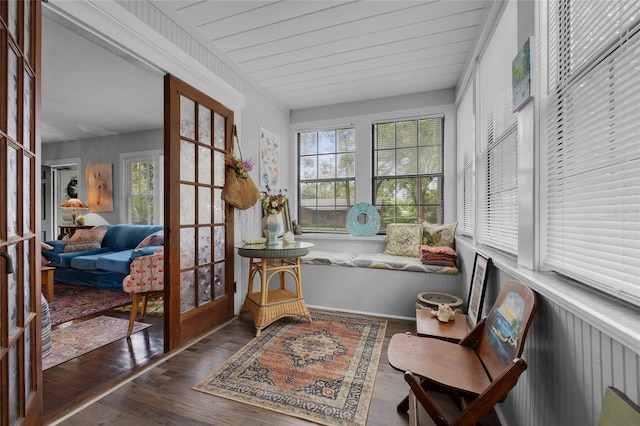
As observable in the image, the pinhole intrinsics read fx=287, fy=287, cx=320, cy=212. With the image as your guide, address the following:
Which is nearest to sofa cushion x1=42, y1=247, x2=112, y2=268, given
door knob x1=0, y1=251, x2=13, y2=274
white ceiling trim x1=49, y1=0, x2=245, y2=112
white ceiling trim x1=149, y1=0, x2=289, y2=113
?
white ceiling trim x1=49, y1=0, x2=245, y2=112

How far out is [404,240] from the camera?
11.4ft

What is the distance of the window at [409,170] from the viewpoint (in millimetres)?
3670

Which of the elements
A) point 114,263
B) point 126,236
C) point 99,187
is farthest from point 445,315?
point 99,187

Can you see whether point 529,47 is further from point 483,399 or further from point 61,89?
point 61,89

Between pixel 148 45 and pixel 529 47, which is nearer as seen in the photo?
pixel 529 47

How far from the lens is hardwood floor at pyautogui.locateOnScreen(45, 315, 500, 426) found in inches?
60.3

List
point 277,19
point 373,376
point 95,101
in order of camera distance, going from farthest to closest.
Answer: point 95,101
point 277,19
point 373,376

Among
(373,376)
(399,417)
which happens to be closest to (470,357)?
(399,417)

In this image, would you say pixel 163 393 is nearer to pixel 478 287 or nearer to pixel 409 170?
pixel 478 287

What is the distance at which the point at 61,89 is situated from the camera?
11.7 feet

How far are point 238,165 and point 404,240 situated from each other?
82.6 inches

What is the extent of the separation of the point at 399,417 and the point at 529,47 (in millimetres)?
1989

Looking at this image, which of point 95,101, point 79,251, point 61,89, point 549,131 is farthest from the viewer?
point 79,251

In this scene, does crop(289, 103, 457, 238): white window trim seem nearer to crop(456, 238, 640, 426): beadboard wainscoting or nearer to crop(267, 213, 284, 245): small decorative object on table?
crop(267, 213, 284, 245): small decorative object on table
